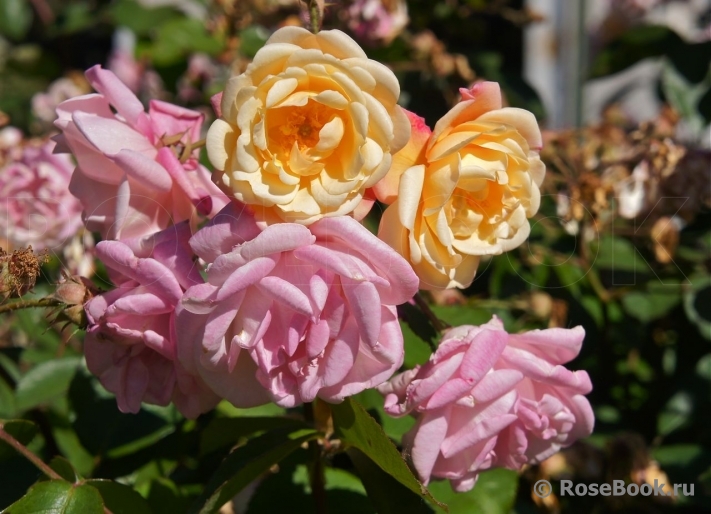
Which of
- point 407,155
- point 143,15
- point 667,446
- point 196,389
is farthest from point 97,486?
point 143,15

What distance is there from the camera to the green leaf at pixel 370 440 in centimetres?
53

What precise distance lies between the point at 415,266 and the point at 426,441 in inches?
5.3

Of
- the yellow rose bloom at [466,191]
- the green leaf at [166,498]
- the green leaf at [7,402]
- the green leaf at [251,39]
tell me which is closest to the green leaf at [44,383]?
the green leaf at [7,402]

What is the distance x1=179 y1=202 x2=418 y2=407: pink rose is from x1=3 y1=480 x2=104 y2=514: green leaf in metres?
0.13

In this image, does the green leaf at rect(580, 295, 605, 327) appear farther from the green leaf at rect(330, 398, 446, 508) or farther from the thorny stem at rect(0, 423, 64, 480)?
the thorny stem at rect(0, 423, 64, 480)

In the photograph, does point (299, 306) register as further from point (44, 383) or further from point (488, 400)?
point (44, 383)

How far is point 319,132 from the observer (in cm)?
54

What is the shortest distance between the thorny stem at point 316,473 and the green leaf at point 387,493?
6cm

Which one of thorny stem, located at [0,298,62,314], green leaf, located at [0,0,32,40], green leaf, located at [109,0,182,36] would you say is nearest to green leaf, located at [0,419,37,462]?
thorny stem, located at [0,298,62,314]

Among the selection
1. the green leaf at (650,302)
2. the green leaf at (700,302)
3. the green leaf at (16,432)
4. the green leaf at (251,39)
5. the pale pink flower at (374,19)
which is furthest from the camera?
the green leaf at (251,39)

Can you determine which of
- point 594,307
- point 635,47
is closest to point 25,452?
point 594,307

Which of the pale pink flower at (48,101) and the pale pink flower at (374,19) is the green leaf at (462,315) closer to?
the pale pink flower at (374,19)

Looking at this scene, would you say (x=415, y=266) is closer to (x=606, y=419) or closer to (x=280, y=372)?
(x=280, y=372)

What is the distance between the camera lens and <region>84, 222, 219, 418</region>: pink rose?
536 millimetres
